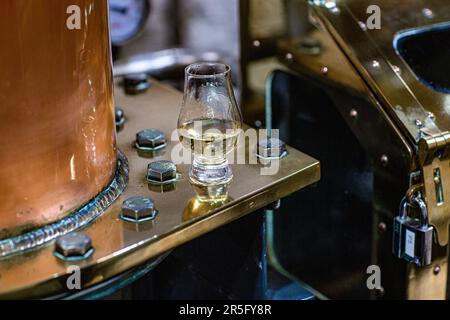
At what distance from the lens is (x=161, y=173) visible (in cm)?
141

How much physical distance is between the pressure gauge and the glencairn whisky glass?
1663 millimetres

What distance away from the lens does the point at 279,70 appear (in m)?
1.95

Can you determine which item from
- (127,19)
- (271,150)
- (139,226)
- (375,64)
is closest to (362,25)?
(375,64)

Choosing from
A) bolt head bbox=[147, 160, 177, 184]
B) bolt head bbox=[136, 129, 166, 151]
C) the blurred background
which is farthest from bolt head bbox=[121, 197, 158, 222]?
the blurred background

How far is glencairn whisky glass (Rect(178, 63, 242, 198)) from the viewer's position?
1.41 m

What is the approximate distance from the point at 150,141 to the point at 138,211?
30 centimetres

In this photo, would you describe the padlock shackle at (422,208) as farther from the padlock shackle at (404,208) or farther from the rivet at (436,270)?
the rivet at (436,270)

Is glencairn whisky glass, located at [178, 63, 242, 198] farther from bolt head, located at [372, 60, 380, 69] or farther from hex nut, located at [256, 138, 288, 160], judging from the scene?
bolt head, located at [372, 60, 380, 69]

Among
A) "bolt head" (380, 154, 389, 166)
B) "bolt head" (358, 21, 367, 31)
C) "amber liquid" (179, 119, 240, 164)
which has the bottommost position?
"bolt head" (380, 154, 389, 166)

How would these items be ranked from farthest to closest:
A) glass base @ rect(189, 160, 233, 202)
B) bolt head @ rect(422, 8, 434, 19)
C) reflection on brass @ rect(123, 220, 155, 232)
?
bolt head @ rect(422, 8, 434, 19), glass base @ rect(189, 160, 233, 202), reflection on brass @ rect(123, 220, 155, 232)

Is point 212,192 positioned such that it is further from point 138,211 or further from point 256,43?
point 256,43

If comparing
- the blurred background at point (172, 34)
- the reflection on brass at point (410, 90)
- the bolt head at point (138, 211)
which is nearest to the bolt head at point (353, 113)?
the reflection on brass at point (410, 90)
